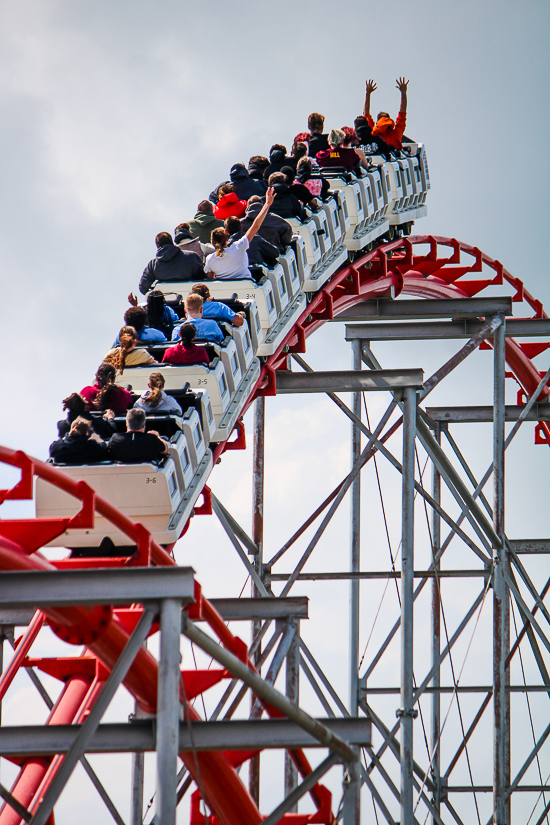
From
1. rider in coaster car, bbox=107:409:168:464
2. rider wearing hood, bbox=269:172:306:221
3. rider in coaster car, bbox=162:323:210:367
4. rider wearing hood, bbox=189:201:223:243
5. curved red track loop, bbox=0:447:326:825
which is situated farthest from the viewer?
rider wearing hood, bbox=189:201:223:243

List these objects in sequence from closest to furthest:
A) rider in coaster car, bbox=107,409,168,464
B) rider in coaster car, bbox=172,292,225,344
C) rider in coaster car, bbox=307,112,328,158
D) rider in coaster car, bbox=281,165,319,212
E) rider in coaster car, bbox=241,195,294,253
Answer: rider in coaster car, bbox=107,409,168,464
rider in coaster car, bbox=172,292,225,344
rider in coaster car, bbox=241,195,294,253
rider in coaster car, bbox=281,165,319,212
rider in coaster car, bbox=307,112,328,158

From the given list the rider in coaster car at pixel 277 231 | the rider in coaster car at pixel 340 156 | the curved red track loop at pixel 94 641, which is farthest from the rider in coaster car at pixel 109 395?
the rider in coaster car at pixel 340 156

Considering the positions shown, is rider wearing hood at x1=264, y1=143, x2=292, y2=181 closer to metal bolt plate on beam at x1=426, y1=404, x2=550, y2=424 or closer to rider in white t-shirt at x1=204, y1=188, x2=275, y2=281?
rider in white t-shirt at x1=204, y1=188, x2=275, y2=281

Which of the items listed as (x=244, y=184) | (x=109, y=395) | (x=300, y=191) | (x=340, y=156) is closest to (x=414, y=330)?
(x=300, y=191)

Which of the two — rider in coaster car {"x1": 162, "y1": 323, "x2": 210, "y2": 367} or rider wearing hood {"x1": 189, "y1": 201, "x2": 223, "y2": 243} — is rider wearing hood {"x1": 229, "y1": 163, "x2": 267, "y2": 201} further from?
rider in coaster car {"x1": 162, "y1": 323, "x2": 210, "y2": 367}

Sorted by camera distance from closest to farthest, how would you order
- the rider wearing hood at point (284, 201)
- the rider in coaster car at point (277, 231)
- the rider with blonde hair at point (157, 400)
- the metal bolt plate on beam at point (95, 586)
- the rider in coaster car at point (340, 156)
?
the metal bolt plate on beam at point (95, 586) → the rider with blonde hair at point (157, 400) → the rider in coaster car at point (277, 231) → the rider wearing hood at point (284, 201) → the rider in coaster car at point (340, 156)

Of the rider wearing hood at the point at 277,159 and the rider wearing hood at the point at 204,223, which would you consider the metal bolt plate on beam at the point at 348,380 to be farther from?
the rider wearing hood at the point at 277,159

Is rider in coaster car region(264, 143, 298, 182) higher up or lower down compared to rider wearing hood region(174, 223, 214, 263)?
higher up

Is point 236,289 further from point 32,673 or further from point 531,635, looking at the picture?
point 531,635

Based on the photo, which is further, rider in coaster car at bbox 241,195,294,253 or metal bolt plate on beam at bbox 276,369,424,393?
rider in coaster car at bbox 241,195,294,253

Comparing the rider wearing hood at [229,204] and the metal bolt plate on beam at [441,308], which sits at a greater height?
the rider wearing hood at [229,204]

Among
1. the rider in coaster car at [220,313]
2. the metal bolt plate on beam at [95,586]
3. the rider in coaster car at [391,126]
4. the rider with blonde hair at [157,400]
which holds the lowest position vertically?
the metal bolt plate on beam at [95,586]

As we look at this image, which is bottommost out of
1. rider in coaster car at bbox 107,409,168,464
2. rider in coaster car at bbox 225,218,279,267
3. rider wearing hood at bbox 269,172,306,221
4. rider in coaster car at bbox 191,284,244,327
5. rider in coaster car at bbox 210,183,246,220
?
rider in coaster car at bbox 107,409,168,464

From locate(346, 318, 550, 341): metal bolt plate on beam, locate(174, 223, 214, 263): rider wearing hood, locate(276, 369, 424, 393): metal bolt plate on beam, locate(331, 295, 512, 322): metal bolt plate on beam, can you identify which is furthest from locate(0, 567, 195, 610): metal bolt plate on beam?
locate(331, 295, 512, 322): metal bolt plate on beam
